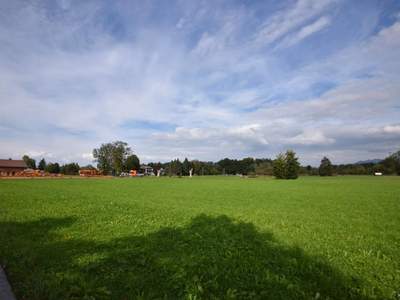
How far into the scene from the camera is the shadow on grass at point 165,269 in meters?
4.78

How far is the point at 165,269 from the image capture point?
5.86 metres

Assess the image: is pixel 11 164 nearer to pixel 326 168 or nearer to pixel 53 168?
pixel 53 168

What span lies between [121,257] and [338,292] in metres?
4.78

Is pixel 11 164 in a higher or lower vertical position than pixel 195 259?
higher

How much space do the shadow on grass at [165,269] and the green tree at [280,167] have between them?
87.4 m

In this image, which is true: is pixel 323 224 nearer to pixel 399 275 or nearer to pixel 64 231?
pixel 399 275

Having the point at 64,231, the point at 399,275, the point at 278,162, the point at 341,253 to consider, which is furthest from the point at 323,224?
the point at 278,162

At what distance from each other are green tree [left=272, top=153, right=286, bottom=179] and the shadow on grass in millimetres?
87385

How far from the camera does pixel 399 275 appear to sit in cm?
581

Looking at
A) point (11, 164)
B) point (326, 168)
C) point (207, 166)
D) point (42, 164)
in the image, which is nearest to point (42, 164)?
point (42, 164)

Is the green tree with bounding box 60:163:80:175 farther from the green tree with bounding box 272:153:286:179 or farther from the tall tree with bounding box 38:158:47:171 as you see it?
the green tree with bounding box 272:153:286:179

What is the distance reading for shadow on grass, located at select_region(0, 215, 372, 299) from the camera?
4.78m

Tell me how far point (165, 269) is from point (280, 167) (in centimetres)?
9139

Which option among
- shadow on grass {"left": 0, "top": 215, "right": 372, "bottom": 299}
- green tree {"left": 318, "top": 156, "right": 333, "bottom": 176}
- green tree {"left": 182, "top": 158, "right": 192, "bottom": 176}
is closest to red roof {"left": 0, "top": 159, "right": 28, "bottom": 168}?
green tree {"left": 182, "top": 158, "right": 192, "bottom": 176}
